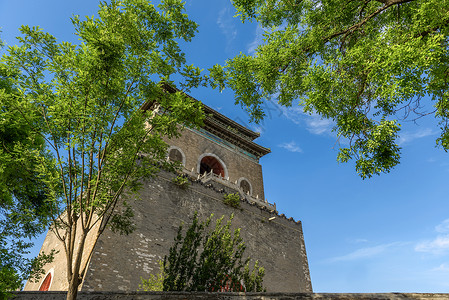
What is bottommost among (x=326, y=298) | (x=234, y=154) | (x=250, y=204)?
(x=326, y=298)

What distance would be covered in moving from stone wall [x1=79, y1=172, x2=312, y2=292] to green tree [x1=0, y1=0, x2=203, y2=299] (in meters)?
4.36

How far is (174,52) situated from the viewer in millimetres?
7102

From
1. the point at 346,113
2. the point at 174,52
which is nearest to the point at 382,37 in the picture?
the point at 346,113

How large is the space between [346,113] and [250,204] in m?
10.5

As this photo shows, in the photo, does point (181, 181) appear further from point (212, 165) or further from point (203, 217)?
point (212, 165)

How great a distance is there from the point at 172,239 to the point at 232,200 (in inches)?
172

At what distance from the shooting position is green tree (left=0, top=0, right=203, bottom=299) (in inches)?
220

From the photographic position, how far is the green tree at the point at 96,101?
5598mm

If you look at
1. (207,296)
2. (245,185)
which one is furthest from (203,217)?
(207,296)

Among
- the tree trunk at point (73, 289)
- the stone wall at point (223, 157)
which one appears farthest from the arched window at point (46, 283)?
the tree trunk at point (73, 289)

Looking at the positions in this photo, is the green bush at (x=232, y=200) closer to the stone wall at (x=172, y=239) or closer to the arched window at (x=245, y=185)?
the stone wall at (x=172, y=239)

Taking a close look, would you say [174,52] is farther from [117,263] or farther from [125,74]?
[117,263]

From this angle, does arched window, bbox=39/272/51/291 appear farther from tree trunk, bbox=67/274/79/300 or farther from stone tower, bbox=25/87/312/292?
tree trunk, bbox=67/274/79/300

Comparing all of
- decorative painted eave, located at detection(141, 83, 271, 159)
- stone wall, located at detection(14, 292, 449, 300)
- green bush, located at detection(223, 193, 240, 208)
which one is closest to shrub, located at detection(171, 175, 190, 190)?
green bush, located at detection(223, 193, 240, 208)
